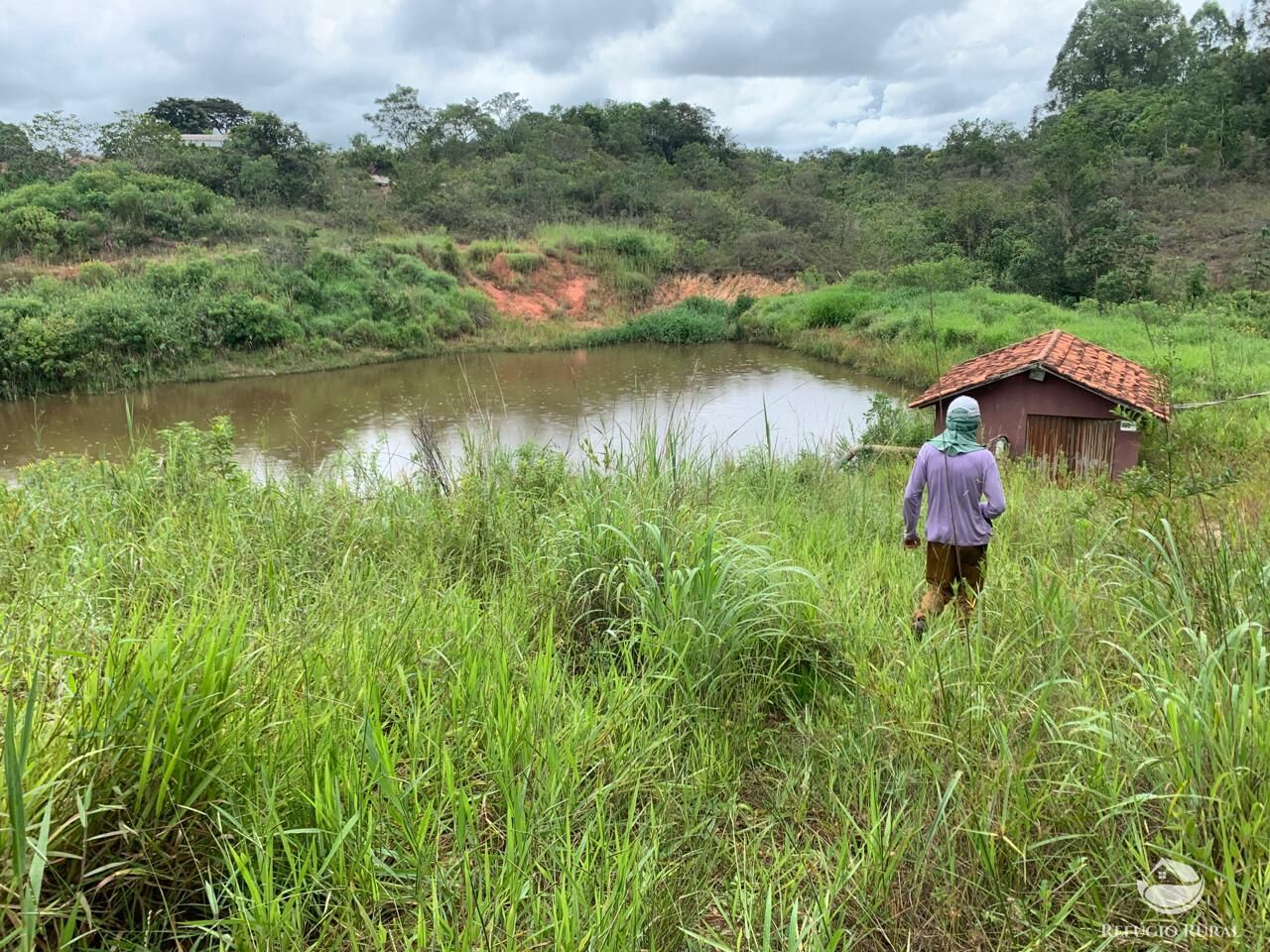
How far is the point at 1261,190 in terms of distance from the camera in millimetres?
26359

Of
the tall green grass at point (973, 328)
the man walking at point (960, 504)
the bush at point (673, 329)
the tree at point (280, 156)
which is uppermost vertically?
the tree at point (280, 156)

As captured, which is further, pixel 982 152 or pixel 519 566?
pixel 982 152

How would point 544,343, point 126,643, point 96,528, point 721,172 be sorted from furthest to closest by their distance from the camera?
point 721,172
point 544,343
point 96,528
point 126,643

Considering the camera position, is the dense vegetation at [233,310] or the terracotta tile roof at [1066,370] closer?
the terracotta tile roof at [1066,370]

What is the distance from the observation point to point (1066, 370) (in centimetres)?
793

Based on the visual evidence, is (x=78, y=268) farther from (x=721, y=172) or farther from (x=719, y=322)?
(x=721, y=172)

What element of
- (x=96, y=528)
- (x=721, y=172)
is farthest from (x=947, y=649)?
(x=721, y=172)

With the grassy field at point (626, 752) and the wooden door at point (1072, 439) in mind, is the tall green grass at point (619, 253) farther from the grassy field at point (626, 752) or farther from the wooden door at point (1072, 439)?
the grassy field at point (626, 752)

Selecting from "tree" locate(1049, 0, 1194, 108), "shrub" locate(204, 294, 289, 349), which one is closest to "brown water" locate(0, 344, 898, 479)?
"shrub" locate(204, 294, 289, 349)

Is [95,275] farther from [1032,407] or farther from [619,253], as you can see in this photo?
[1032,407]

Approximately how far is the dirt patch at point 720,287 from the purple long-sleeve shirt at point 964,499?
25.0m

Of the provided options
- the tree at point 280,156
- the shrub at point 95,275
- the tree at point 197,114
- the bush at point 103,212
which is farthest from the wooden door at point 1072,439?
the tree at point 197,114

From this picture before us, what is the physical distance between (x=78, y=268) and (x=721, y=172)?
2772 cm

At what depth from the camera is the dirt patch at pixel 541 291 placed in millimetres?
25172
